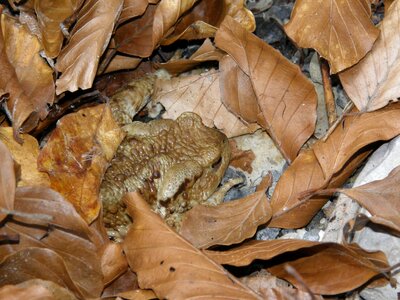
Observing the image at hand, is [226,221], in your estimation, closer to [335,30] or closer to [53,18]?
[335,30]

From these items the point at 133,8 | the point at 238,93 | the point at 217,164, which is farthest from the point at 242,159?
the point at 133,8

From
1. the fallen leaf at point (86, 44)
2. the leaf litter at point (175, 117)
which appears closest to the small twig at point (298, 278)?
the leaf litter at point (175, 117)

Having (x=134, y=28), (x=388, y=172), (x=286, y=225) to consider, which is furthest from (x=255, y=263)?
(x=134, y=28)

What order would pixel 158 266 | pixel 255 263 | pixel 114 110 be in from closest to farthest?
pixel 158 266 < pixel 255 263 < pixel 114 110

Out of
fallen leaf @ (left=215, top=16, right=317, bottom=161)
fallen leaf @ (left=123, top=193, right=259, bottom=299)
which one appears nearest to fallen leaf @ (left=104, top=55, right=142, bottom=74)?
fallen leaf @ (left=215, top=16, right=317, bottom=161)

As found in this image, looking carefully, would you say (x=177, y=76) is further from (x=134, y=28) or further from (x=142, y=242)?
(x=142, y=242)

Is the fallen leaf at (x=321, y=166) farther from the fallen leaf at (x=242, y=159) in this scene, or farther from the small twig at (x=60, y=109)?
the small twig at (x=60, y=109)

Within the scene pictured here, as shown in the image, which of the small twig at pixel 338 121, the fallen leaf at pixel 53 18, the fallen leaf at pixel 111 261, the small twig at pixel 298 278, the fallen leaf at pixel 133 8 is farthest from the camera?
the fallen leaf at pixel 133 8

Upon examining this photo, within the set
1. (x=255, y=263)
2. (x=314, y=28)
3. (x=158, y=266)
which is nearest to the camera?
(x=158, y=266)
